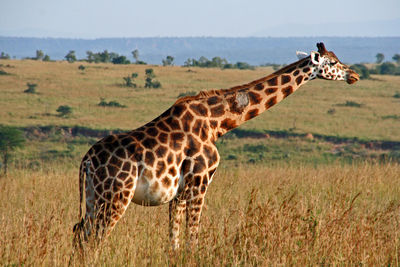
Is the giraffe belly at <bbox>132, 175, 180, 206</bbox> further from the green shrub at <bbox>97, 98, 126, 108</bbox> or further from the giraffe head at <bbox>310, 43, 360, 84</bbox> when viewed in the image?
the green shrub at <bbox>97, 98, 126, 108</bbox>

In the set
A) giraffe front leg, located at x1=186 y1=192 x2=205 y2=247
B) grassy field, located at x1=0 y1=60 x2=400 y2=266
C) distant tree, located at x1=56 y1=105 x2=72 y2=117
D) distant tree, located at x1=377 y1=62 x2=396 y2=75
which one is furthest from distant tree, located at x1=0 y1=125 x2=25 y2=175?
distant tree, located at x1=377 y1=62 x2=396 y2=75

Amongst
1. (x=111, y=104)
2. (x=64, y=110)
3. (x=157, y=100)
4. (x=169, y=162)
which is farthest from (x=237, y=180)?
(x=157, y=100)

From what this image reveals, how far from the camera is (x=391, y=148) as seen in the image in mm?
32188

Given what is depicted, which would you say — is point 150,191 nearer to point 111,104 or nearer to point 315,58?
point 315,58

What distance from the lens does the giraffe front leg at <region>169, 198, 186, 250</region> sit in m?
6.12

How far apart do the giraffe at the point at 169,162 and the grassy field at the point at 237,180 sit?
316 millimetres

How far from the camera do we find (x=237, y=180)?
1149 cm

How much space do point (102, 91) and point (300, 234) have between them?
43.2m

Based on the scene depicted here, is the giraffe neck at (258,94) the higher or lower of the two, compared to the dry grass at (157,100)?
higher

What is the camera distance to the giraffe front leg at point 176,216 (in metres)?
6.12

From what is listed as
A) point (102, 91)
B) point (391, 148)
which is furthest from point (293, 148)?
point (102, 91)

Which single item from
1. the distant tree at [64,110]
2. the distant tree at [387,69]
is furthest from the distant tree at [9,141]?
the distant tree at [387,69]

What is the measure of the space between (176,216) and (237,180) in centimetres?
536

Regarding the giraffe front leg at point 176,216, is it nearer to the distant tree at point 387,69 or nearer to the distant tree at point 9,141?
the distant tree at point 9,141
